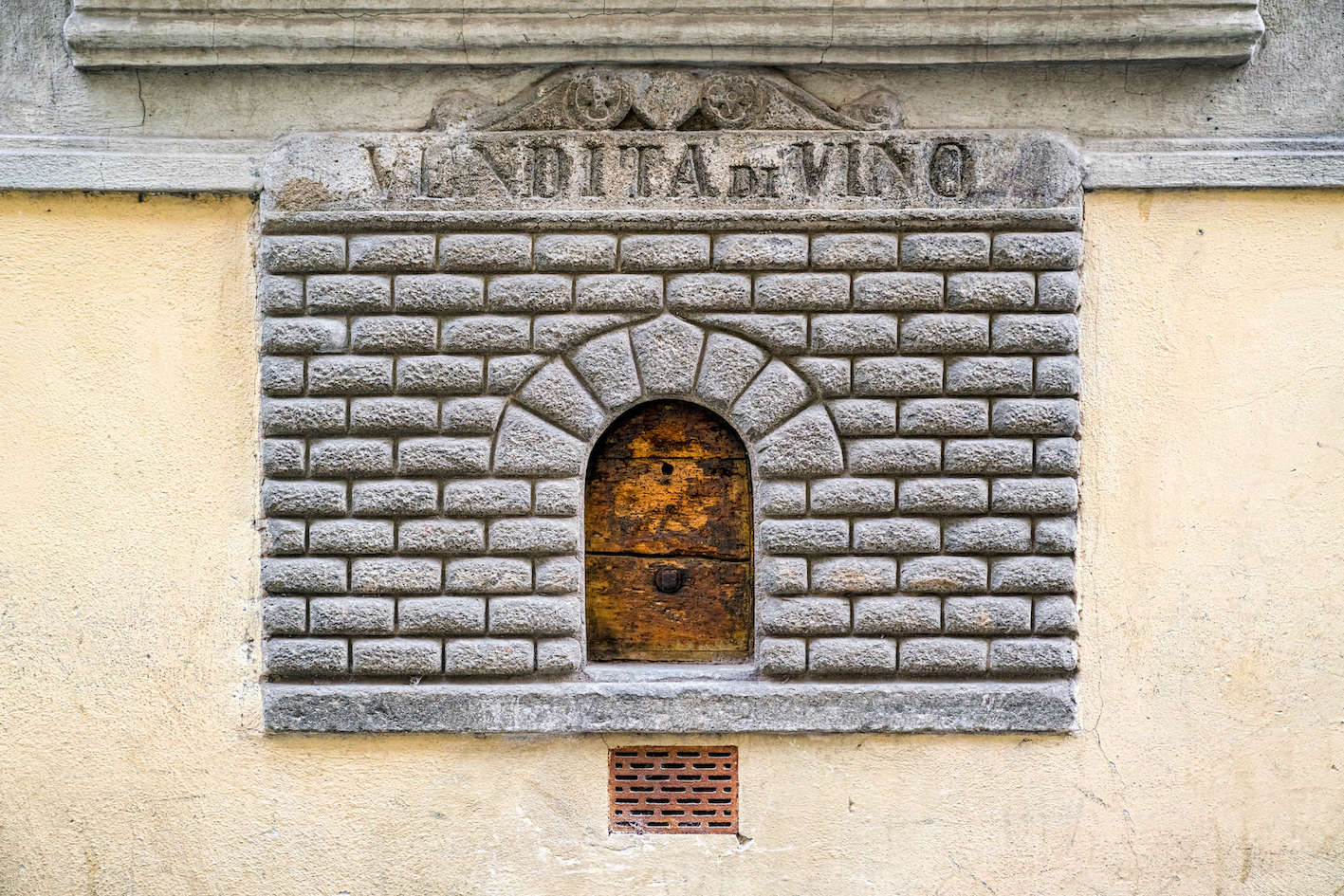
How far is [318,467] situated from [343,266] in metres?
0.82

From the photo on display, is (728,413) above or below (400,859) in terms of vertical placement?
above

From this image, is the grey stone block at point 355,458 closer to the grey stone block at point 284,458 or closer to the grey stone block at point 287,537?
the grey stone block at point 284,458

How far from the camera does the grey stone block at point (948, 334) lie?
3.95 metres

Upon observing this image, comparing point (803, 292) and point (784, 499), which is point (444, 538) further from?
point (803, 292)

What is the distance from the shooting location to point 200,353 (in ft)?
13.4

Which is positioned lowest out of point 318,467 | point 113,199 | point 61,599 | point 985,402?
point 61,599

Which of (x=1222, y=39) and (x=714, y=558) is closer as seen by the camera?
(x=1222, y=39)

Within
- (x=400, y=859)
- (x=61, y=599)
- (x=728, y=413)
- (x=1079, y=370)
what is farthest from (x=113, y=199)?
(x=1079, y=370)

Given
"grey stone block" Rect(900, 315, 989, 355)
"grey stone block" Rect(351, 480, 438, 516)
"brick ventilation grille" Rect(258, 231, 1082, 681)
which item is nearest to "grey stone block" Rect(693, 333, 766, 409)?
"brick ventilation grille" Rect(258, 231, 1082, 681)

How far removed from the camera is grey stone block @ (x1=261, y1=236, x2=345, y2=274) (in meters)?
3.98

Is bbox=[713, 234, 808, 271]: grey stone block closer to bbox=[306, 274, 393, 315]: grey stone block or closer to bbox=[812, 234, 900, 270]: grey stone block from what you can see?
bbox=[812, 234, 900, 270]: grey stone block

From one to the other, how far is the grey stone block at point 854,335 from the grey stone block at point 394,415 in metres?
1.56

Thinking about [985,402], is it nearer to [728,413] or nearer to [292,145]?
[728,413]

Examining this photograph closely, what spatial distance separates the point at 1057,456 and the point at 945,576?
2.15ft
